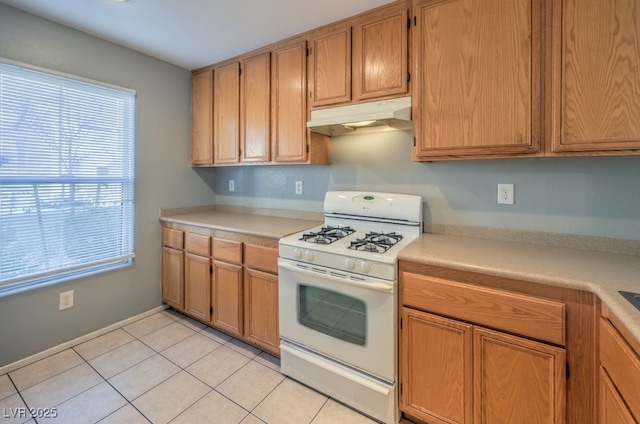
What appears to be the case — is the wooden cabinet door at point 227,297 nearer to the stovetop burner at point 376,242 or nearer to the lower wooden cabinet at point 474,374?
the stovetop burner at point 376,242

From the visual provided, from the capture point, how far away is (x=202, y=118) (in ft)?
9.39

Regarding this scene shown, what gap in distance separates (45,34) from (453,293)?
3.04 m

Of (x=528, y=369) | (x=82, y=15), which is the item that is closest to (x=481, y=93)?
→ (x=528, y=369)

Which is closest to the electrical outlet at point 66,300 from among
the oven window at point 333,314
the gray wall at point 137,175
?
the gray wall at point 137,175

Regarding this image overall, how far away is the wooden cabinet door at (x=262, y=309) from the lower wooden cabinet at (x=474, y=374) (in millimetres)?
887

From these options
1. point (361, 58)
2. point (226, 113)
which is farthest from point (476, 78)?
point (226, 113)

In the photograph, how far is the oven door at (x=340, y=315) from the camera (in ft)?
4.90

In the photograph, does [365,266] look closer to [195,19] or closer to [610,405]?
[610,405]

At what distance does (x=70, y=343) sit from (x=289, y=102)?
8.06 ft

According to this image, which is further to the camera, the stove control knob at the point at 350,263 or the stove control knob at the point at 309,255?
the stove control knob at the point at 309,255

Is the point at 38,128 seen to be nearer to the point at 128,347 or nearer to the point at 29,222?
the point at 29,222

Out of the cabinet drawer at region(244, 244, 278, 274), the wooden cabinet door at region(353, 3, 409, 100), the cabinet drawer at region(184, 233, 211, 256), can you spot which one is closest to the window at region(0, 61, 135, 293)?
the cabinet drawer at region(184, 233, 211, 256)

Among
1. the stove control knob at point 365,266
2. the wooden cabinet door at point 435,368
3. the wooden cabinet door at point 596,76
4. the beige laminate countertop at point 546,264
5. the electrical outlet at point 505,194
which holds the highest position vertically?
the wooden cabinet door at point 596,76

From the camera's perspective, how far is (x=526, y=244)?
5.49 ft
